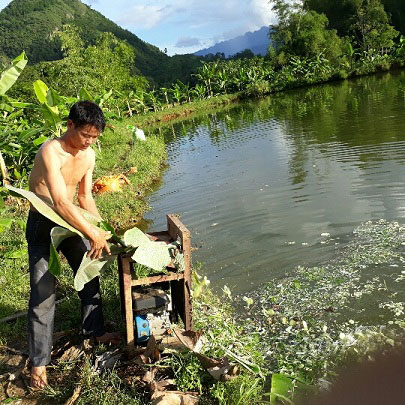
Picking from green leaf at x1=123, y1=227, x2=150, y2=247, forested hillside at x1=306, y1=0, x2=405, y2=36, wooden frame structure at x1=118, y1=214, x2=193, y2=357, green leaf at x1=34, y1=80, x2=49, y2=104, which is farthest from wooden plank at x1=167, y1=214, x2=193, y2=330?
forested hillside at x1=306, y1=0, x2=405, y2=36

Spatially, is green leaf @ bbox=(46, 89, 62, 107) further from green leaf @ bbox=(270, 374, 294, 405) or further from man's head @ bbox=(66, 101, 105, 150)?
green leaf @ bbox=(270, 374, 294, 405)

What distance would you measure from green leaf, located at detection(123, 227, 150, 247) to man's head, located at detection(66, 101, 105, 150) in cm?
68

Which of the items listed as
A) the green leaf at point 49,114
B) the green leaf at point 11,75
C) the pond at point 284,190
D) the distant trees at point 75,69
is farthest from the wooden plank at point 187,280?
the distant trees at point 75,69

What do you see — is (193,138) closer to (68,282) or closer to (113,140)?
(113,140)

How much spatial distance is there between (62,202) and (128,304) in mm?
862

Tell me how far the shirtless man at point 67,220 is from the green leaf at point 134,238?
0.15 metres

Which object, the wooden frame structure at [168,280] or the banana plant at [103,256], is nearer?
the banana plant at [103,256]

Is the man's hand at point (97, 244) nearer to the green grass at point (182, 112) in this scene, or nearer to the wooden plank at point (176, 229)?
the wooden plank at point (176, 229)

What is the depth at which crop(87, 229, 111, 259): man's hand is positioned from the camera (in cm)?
299

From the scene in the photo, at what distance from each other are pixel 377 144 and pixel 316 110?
29.7 ft

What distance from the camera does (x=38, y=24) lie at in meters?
76.4

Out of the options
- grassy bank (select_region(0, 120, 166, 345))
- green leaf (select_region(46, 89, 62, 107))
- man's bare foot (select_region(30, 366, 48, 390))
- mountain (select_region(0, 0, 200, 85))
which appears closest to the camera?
man's bare foot (select_region(30, 366, 48, 390))

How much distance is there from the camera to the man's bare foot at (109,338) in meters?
3.49

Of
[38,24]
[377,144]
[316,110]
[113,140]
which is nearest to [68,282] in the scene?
[377,144]
